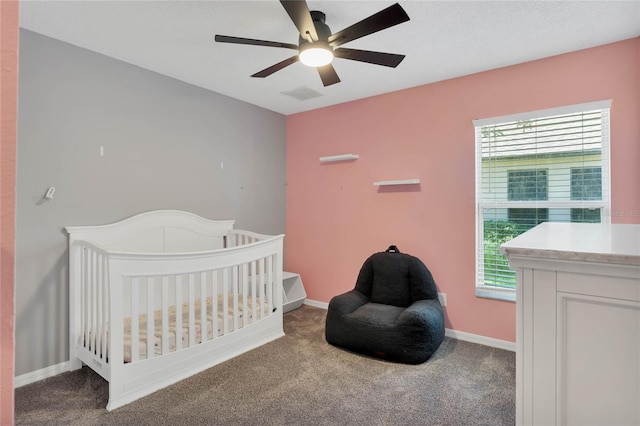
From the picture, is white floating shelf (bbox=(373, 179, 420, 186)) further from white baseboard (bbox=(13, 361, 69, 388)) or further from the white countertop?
white baseboard (bbox=(13, 361, 69, 388))

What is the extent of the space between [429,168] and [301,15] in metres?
2.07

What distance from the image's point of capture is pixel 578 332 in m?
0.94

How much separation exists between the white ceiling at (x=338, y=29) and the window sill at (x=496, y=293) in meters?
1.98

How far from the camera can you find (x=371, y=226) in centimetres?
370

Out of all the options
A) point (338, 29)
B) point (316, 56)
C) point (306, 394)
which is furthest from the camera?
point (338, 29)

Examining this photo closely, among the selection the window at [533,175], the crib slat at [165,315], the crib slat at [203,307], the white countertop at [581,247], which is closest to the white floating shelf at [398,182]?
the window at [533,175]

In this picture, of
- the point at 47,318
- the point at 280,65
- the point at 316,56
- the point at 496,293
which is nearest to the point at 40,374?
the point at 47,318

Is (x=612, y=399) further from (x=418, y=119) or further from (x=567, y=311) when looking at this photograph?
(x=418, y=119)

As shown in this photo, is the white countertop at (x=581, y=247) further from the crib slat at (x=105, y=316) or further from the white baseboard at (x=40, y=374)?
the white baseboard at (x=40, y=374)

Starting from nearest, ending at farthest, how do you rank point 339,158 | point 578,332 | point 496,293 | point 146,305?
point 578,332 → point 146,305 → point 496,293 → point 339,158

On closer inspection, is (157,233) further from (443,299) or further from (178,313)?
(443,299)

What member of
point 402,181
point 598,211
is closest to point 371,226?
point 402,181

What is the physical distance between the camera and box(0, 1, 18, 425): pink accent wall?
14.4 inches

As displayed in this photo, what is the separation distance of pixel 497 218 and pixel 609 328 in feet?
7.46
